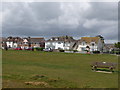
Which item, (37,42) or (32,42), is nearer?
(37,42)

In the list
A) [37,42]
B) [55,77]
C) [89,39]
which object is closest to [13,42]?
[37,42]

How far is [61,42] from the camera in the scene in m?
117

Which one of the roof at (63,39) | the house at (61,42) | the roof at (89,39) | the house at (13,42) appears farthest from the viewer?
the house at (13,42)

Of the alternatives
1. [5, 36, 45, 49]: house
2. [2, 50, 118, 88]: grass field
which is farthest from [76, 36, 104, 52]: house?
[2, 50, 118, 88]: grass field

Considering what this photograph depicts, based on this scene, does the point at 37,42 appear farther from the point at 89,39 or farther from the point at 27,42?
the point at 89,39

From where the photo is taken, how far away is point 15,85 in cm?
1032

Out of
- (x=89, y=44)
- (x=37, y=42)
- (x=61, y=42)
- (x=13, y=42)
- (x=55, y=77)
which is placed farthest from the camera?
(x=13, y=42)

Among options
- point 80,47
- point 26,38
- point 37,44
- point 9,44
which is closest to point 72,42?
point 80,47

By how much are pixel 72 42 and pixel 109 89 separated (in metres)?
105

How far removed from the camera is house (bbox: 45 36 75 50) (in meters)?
115

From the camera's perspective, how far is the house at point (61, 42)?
11488cm

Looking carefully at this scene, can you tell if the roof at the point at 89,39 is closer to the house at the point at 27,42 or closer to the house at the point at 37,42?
the house at the point at 37,42

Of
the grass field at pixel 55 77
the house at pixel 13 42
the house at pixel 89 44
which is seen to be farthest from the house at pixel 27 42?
the grass field at pixel 55 77

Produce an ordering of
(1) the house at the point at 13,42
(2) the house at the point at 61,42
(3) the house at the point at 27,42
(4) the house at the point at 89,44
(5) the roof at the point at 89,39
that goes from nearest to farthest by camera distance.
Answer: (4) the house at the point at 89,44
(5) the roof at the point at 89,39
(2) the house at the point at 61,42
(3) the house at the point at 27,42
(1) the house at the point at 13,42
